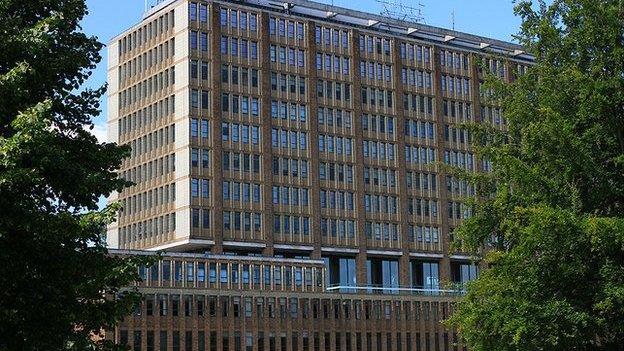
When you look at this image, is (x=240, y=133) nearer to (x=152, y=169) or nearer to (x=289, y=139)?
(x=289, y=139)

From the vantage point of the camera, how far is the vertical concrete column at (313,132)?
134 metres

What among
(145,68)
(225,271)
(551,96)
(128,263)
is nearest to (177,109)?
(145,68)

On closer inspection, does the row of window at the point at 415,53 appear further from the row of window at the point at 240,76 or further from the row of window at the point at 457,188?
the row of window at the point at 240,76

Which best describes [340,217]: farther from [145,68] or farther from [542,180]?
[542,180]

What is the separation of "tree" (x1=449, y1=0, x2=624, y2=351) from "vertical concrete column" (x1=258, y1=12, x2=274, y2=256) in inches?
3348

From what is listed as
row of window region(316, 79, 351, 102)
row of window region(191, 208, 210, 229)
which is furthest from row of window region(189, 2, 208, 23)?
row of window region(191, 208, 210, 229)

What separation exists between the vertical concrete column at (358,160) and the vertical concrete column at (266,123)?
488 inches

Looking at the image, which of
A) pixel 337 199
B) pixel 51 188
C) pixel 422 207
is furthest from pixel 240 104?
pixel 51 188

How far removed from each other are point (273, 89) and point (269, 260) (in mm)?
20877

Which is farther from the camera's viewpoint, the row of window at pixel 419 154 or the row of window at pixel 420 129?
the row of window at pixel 420 129

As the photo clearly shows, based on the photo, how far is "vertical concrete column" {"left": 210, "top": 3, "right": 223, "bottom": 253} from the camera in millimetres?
125438

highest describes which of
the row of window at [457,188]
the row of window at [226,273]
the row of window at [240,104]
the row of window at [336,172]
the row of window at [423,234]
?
the row of window at [240,104]

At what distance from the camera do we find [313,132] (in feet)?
445

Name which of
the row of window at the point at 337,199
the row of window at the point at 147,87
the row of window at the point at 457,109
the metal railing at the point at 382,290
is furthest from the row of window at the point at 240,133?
the row of window at the point at 457,109
